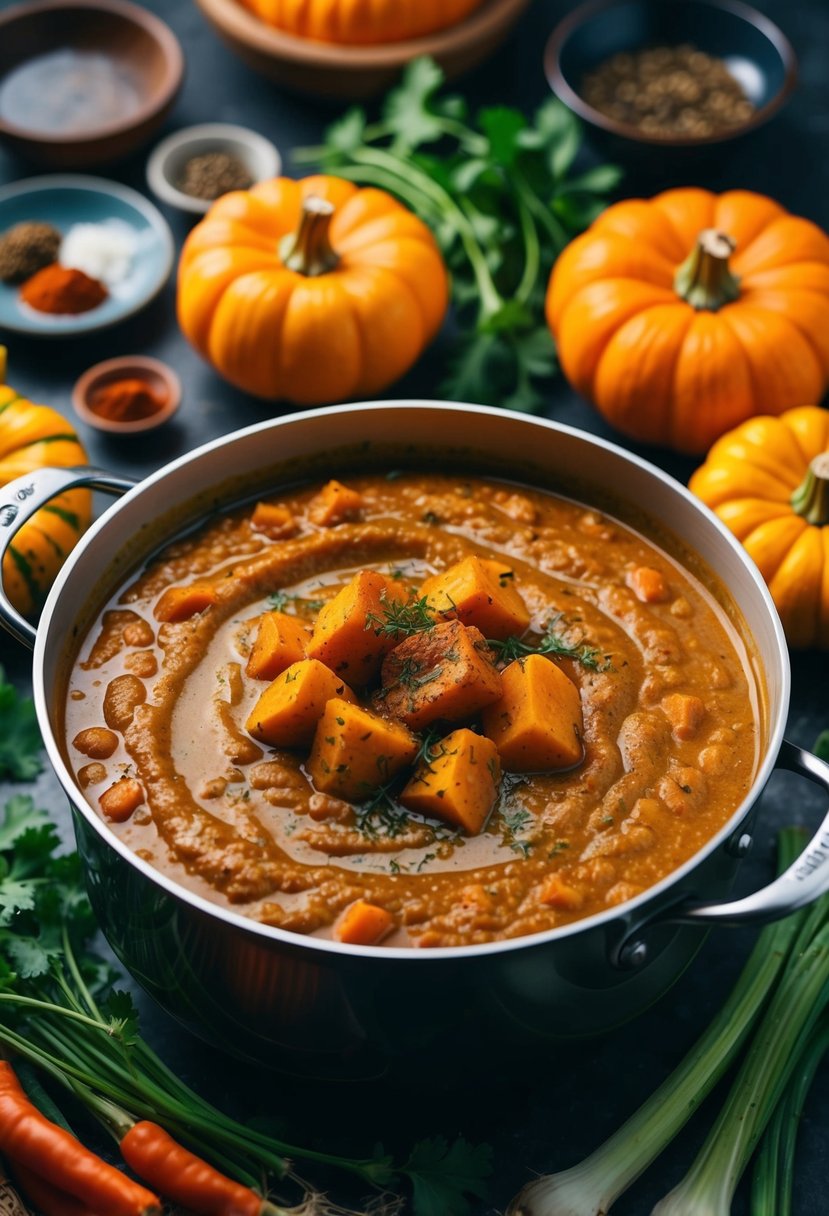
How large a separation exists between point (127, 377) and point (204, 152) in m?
1.13

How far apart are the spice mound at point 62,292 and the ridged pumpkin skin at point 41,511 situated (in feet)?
2.27

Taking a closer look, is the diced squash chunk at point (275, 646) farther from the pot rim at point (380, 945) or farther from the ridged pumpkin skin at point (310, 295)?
the ridged pumpkin skin at point (310, 295)

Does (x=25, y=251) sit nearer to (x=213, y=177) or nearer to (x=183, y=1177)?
(x=213, y=177)

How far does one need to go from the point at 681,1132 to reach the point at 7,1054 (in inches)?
60.0

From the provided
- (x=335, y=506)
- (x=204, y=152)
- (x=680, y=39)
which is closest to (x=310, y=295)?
(x=335, y=506)

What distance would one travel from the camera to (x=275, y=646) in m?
3.28

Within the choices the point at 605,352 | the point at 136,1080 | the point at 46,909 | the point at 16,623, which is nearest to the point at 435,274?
the point at 605,352

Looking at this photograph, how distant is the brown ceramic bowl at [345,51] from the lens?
5.20m

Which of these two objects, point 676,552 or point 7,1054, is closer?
point 7,1054

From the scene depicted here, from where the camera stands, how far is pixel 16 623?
3.22 metres

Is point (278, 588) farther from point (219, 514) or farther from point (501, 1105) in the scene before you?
point (501, 1105)

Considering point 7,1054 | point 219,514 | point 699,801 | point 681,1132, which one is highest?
point 219,514

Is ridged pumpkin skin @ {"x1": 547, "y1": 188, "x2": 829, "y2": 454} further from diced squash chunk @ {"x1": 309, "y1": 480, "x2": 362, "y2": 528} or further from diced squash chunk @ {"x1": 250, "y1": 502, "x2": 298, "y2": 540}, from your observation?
diced squash chunk @ {"x1": 250, "y1": 502, "x2": 298, "y2": 540}

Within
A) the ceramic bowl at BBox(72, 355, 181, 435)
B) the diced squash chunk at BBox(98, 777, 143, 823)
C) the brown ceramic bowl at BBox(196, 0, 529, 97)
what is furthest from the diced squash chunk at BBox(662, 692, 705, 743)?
the brown ceramic bowl at BBox(196, 0, 529, 97)
